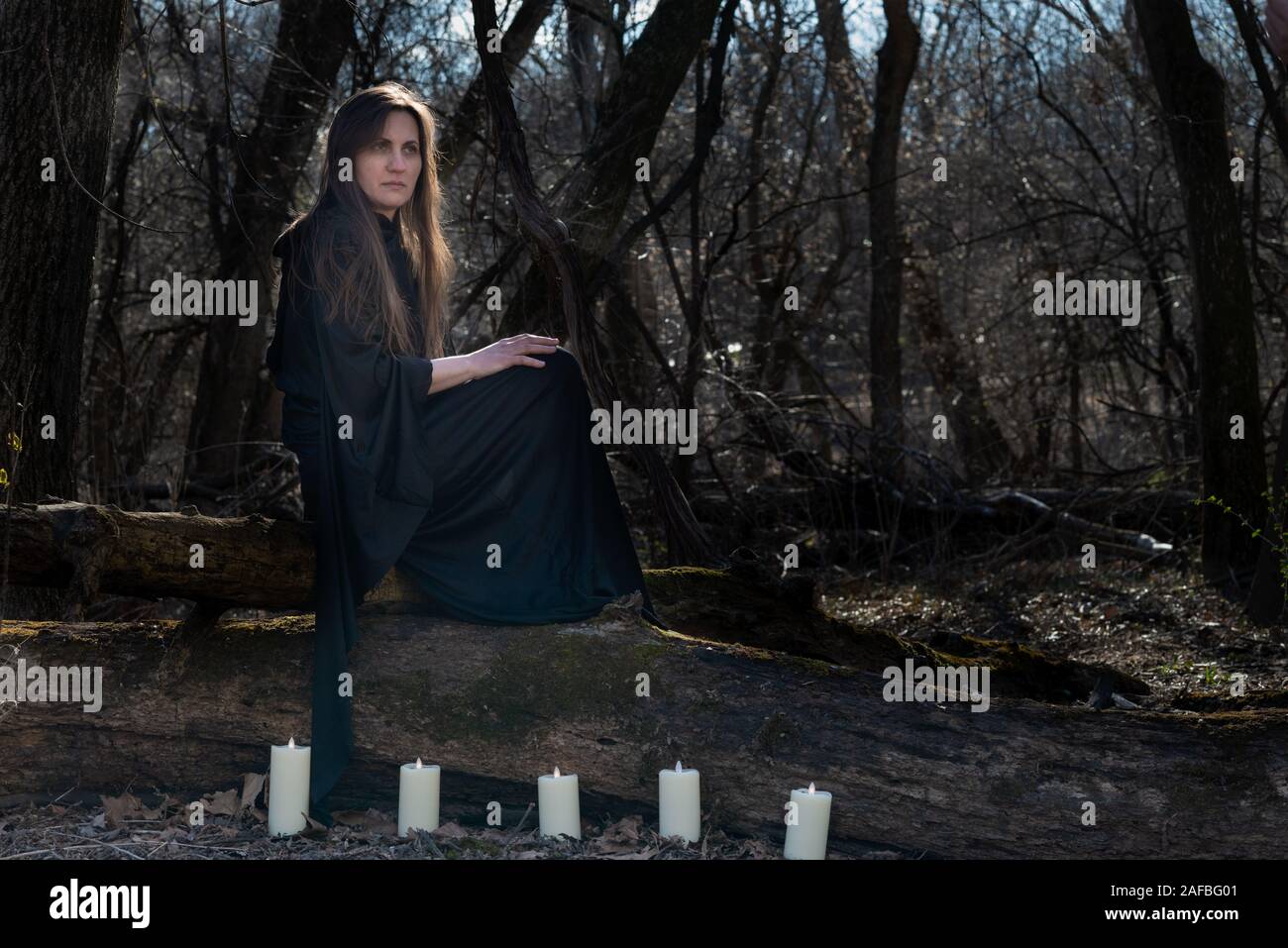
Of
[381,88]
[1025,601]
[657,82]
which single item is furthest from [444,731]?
[1025,601]

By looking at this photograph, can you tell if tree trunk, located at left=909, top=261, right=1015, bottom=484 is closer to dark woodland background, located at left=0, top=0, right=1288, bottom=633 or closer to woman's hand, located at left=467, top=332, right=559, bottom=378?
dark woodland background, located at left=0, top=0, right=1288, bottom=633

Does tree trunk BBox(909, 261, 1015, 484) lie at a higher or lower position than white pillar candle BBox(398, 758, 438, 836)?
higher

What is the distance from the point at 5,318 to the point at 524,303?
237cm

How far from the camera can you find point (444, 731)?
3910mm

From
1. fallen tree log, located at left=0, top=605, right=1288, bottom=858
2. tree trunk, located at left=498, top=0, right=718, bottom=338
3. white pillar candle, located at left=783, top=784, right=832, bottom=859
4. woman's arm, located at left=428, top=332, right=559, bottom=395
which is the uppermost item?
tree trunk, located at left=498, top=0, right=718, bottom=338

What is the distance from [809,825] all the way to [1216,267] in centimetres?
513

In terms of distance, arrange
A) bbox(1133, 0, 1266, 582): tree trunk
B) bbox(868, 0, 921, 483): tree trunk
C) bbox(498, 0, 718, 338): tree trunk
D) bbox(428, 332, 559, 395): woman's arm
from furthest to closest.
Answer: bbox(868, 0, 921, 483): tree trunk, bbox(1133, 0, 1266, 582): tree trunk, bbox(498, 0, 718, 338): tree trunk, bbox(428, 332, 559, 395): woman's arm

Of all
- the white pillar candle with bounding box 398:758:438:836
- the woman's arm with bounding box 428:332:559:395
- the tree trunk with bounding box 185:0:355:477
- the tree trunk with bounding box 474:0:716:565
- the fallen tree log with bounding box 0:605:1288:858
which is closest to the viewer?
the fallen tree log with bounding box 0:605:1288:858

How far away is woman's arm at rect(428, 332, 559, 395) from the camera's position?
408 centimetres

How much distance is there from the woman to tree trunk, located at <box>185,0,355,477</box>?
12.8ft

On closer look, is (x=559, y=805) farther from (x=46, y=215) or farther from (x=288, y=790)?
(x=46, y=215)

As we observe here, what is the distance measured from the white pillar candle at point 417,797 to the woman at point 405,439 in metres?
0.23

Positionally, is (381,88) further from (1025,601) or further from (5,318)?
(1025,601)

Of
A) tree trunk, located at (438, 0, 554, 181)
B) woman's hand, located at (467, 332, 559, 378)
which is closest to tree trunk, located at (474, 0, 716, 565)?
woman's hand, located at (467, 332, 559, 378)
